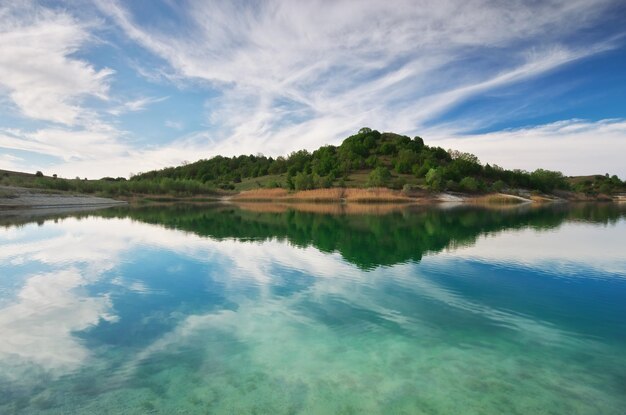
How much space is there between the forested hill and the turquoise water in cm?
9727

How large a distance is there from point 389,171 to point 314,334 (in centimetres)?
11926

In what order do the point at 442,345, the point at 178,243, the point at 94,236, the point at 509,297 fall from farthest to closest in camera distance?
the point at 94,236
the point at 178,243
the point at 509,297
the point at 442,345

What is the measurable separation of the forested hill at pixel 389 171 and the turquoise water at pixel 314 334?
97271 mm

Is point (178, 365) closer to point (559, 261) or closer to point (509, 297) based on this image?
point (509, 297)

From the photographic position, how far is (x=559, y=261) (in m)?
A: 18.4

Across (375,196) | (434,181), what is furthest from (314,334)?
(434,181)

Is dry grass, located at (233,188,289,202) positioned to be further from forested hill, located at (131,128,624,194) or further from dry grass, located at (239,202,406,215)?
dry grass, located at (239,202,406,215)

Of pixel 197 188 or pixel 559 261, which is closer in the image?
pixel 559 261

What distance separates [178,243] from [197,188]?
97.8 metres

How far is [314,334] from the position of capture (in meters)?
9.40

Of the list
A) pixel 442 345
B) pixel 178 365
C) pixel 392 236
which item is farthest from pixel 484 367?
pixel 392 236

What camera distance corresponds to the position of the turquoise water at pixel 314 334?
21.2 feet

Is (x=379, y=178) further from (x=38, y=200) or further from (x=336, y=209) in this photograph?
(x=38, y=200)

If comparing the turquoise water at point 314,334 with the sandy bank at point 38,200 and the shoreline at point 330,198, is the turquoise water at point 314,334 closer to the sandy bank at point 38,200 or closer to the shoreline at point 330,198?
the sandy bank at point 38,200
